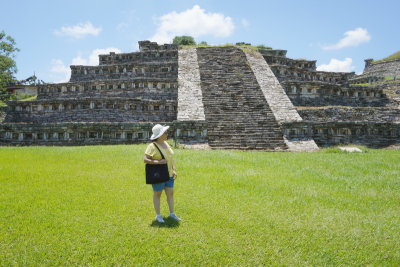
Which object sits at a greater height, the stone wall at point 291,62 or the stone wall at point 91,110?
the stone wall at point 291,62

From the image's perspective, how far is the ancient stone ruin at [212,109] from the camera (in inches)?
502

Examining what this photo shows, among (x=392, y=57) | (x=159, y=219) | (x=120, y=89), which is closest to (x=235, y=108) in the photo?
(x=120, y=89)

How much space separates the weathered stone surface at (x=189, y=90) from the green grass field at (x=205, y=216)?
562 cm

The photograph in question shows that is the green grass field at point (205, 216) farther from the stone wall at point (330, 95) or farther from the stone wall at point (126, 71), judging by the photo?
the stone wall at point (126, 71)

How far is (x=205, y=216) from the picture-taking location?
4438mm

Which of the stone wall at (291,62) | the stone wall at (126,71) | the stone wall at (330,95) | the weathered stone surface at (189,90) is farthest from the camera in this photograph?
the stone wall at (291,62)

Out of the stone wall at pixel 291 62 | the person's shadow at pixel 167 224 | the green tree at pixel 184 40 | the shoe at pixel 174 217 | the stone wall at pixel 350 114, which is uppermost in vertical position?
the green tree at pixel 184 40

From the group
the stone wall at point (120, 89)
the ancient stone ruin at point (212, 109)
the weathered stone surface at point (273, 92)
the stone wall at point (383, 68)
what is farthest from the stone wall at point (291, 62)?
the stone wall at point (383, 68)

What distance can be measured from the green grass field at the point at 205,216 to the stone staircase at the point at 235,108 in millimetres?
4458

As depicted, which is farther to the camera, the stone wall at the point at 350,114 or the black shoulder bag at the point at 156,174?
the stone wall at the point at 350,114

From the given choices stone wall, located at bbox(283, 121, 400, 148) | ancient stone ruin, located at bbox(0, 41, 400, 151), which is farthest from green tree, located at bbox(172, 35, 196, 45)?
stone wall, located at bbox(283, 121, 400, 148)

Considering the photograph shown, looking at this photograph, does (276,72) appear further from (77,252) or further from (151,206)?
(77,252)

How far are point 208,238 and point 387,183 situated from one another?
545 cm

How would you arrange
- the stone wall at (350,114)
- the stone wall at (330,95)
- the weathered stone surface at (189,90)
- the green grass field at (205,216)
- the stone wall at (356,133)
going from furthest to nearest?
the stone wall at (330,95) < the stone wall at (350,114) < the stone wall at (356,133) < the weathered stone surface at (189,90) < the green grass field at (205,216)
